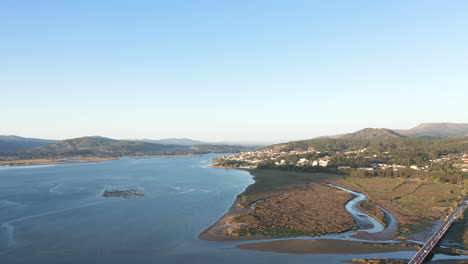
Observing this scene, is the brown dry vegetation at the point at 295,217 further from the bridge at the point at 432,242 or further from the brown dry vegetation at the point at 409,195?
the bridge at the point at 432,242

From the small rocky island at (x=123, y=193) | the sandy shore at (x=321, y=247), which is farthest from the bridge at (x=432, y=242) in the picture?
the small rocky island at (x=123, y=193)

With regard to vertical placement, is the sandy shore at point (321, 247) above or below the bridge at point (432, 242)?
below

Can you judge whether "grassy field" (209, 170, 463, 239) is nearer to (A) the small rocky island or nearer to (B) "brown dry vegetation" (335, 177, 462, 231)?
(B) "brown dry vegetation" (335, 177, 462, 231)

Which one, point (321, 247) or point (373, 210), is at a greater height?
point (373, 210)

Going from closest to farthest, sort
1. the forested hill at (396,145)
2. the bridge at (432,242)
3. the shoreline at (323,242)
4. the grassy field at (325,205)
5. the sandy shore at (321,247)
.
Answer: the bridge at (432,242)
the sandy shore at (321,247)
the shoreline at (323,242)
the grassy field at (325,205)
the forested hill at (396,145)

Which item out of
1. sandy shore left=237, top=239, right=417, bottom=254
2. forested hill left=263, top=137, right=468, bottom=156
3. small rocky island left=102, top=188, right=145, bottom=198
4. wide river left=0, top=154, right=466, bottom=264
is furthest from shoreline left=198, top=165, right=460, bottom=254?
forested hill left=263, top=137, right=468, bottom=156

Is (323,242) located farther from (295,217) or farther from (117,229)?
(117,229)

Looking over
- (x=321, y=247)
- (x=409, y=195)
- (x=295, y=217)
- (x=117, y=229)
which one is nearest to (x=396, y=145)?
(x=409, y=195)
